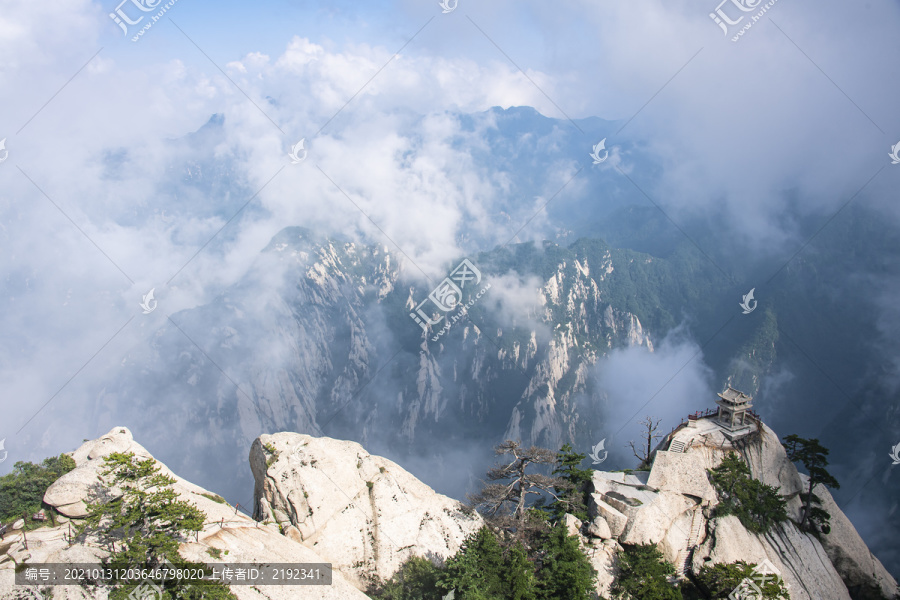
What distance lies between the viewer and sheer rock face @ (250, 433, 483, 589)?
122 ft

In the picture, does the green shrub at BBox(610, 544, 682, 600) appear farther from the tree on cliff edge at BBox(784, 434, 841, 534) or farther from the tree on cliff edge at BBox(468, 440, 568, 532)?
the tree on cliff edge at BBox(784, 434, 841, 534)

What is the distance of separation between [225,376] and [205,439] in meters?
24.0

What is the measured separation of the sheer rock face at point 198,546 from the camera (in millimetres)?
27750

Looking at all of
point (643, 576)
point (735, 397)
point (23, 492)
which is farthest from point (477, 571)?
point (23, 492)

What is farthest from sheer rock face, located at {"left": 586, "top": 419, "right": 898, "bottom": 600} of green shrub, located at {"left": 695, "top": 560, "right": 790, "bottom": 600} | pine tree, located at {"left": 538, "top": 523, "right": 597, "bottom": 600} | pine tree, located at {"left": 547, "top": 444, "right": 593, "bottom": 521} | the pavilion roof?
pine tree, located at {"left": 538, "top": 523, "right": 597, "bottom": 600}

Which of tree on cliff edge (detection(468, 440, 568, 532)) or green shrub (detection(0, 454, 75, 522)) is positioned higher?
green shrub (detection(0, 454, 75, 522))

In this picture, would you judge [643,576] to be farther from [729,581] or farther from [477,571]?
[477,571]

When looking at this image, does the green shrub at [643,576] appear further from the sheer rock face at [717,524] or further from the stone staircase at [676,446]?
the stone staircase at [676,446]

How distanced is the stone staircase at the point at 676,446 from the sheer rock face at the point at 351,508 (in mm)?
22186

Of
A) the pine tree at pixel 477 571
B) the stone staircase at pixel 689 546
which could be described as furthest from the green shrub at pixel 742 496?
the pine tree at pixel 477 571

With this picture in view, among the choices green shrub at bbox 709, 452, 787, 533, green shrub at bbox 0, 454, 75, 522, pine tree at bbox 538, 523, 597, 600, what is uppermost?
green shrub at bbox 0, 454, 75, 522

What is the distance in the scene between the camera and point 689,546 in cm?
4188

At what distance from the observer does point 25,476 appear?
3691 centimetres

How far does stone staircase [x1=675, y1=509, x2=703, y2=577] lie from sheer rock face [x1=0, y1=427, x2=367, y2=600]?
98.4 feet
